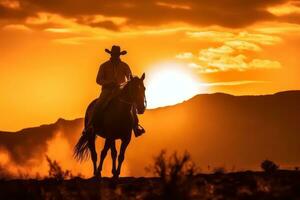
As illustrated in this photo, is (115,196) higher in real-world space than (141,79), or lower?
lower

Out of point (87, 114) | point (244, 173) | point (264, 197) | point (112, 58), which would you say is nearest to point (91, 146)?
point (87, 114)

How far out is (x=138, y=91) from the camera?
2409cm

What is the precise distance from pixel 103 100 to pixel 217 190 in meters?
6.74

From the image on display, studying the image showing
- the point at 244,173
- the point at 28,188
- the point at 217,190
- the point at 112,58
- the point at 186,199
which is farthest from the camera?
the point at 112,58

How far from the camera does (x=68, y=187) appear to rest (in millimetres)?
20672

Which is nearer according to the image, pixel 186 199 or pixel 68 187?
pixel 186 199

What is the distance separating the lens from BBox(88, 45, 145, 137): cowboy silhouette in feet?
80.7

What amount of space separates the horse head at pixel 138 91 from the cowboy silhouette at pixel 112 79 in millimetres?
397

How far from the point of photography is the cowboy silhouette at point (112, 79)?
24.6 meters

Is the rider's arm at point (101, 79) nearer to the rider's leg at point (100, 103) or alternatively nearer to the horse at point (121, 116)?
the rider's leg at point (100, 103)

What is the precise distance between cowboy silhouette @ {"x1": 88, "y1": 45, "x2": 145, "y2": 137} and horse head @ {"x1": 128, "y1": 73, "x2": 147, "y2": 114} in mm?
397

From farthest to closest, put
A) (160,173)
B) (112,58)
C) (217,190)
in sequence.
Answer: (112,58) < (217,190) < (160,173)

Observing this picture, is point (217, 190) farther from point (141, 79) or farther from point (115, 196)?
point (141, 79)

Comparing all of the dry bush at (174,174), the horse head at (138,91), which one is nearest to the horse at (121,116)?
the horse head at (138,91)
